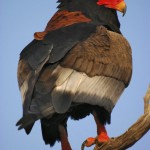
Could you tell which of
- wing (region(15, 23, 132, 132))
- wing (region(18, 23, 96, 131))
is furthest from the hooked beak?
wing (region(18, 23, 96, 131))

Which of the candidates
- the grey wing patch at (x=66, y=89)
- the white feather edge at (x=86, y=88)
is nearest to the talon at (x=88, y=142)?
the white feather edge at (x=86, y=88)

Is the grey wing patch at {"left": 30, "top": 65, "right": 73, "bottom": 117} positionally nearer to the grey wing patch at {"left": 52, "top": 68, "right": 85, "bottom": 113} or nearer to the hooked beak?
the grey wing patch at {"left": 52, "top": 68, "right": 85, "bottom": 113}

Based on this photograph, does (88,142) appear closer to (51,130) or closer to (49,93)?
(51,130)

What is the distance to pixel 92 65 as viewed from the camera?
11883 millimetres

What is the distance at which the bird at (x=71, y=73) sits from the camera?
11242 mm

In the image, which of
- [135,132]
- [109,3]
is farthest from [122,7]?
[135,132]

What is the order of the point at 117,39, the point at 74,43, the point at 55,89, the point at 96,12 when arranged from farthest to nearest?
the point at 96,12 → the point at 117,39 → the point at 74,43 → the point at 55,89

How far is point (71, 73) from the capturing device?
11508 millimetres

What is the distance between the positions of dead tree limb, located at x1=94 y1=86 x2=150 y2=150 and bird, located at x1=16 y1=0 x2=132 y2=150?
0.81 m

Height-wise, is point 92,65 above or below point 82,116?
above

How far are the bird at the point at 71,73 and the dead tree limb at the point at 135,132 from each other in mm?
810

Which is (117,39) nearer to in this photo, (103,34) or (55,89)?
(103,34)

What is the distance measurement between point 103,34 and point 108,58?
50 centimetres

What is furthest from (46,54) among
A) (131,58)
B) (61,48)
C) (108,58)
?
(131,58)
